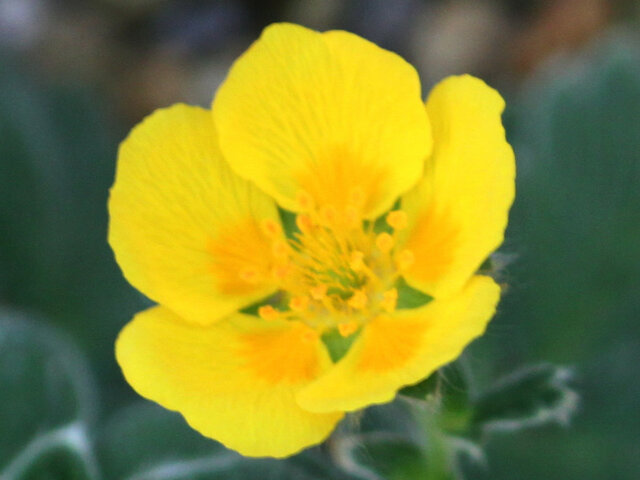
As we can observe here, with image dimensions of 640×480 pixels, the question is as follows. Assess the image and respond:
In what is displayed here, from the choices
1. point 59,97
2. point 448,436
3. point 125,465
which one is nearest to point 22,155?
point 59,97

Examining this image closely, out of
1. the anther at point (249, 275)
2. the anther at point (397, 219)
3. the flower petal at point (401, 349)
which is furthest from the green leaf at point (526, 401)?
the anther at point (249, 275)

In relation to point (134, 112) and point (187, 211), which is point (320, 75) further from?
point (134, 112)

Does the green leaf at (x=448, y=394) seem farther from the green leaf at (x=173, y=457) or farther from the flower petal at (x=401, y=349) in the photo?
the green leaf at (x=173, y=457)

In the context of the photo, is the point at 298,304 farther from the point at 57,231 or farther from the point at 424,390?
the point at 57,231

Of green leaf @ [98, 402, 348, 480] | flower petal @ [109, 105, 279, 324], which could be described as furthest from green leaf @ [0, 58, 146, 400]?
flower petal @ [109, 105, 279, 324]

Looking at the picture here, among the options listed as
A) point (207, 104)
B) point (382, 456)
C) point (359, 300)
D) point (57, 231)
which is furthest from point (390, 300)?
point (207, 104)
